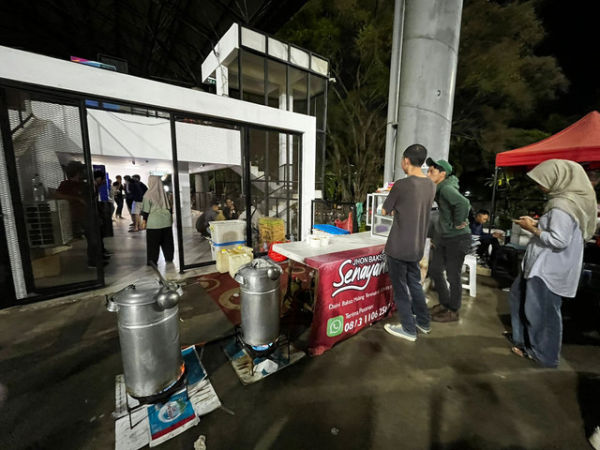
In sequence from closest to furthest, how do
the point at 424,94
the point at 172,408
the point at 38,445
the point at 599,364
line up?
1. the point at 38,445
2. the point at 172,408
3. the point at 599,364
4. the point at 424,94

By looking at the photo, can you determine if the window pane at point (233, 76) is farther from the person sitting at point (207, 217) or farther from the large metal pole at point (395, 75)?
the large metal pole at point (395, 75)

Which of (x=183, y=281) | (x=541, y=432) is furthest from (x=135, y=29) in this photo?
(x=541, y=432)

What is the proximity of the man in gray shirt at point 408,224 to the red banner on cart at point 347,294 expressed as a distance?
0.98ft

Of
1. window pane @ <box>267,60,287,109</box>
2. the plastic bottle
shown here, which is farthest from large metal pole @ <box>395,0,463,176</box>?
window pane @ <box>267,60,287,109</box>

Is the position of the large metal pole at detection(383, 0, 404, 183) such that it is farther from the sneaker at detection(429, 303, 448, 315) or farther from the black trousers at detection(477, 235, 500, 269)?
the sneaker at detection(429, 303, 448, 315)

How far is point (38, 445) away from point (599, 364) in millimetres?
4771

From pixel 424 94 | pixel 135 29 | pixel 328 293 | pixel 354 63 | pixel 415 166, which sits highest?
pixel 135 29

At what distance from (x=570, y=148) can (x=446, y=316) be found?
4.15 metres

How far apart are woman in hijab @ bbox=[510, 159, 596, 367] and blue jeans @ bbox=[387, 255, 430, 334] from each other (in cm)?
96

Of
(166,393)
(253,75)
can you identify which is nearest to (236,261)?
(166,393)

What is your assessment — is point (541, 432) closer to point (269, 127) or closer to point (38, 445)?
point (38, 445)

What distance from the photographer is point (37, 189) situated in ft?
12.2

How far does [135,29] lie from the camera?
1206 cm

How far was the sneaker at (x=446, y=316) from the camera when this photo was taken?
129 inches
